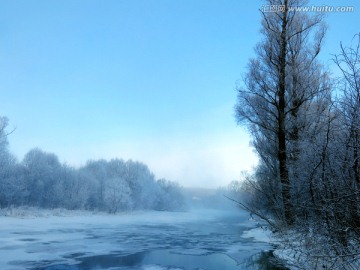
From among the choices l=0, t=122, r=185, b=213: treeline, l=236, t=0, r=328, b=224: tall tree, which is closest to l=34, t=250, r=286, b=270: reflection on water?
l=236, t=0, r=328, b=224: tall tree

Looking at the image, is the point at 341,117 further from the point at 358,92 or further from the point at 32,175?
the point at 32,175

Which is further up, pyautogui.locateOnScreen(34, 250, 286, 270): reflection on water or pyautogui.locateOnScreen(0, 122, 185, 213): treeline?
pyautogui.locateOnScreen(0, 122, 185, 213): treeline

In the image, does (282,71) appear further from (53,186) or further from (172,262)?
(53,186)

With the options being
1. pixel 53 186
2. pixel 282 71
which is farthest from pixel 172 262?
pixel 53 186

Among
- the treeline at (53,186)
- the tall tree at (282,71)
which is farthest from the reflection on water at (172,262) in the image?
the treeline at (53,186)

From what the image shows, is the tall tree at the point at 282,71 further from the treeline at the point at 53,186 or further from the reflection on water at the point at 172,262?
the treeline at the point at 53,186

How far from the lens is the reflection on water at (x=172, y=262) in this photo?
403 inches

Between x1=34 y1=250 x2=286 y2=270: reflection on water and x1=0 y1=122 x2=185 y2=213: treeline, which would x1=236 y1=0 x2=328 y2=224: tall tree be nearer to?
x1=34 y1=250 x2=286 y2=270: reflection on water

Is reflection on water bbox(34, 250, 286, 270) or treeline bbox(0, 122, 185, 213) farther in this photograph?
treeline bbox(0, 122, 185, 213)

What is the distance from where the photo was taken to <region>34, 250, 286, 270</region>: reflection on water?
33.6ft

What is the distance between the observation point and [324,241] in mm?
5105

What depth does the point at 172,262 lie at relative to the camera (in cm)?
1129

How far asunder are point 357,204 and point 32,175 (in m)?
53.6

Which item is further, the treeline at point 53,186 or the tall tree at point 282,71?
the treeline at point 53,186
